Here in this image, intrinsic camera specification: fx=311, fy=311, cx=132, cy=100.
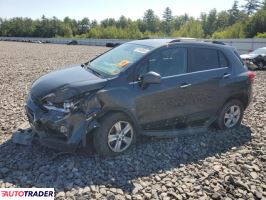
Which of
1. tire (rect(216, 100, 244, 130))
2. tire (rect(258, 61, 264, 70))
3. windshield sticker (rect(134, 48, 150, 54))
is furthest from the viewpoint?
tire (rect(258, 61, 264, 70))

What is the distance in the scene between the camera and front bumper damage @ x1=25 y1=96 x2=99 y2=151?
4.62 metres

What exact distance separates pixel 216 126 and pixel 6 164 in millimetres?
4284

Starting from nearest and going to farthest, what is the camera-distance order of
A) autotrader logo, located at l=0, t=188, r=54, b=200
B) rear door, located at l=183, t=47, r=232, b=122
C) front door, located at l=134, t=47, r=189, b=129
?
1. autotrader logo, located at l=0, t=188, r=54, b=200
2. front door, located at l=134, t=47, r=189, b=129
3. rear door, located at l=183, t=47, r=232, b=122

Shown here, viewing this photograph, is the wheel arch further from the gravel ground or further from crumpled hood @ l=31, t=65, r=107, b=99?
crumpled hood @ l=31, t=65, r=107, b=99

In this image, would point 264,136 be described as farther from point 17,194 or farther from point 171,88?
point 17,194

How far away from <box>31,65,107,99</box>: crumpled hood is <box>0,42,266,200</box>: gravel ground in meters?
1.03

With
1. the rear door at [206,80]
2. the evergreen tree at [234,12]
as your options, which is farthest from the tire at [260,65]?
the evergreen tree at [234,12]

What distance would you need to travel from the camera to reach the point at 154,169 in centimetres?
491

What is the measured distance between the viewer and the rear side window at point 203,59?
19.6 ft

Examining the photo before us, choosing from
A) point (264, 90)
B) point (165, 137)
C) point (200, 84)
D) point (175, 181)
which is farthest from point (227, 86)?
point (264, 90)

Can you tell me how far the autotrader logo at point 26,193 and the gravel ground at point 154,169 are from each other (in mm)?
133

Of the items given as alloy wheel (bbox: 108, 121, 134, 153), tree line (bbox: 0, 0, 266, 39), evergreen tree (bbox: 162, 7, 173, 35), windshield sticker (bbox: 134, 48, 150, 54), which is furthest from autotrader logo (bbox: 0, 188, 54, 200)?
evergreen tree (bbox: 162, 7, 173, 35)

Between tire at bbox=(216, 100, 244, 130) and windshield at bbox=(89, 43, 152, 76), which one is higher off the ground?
windshield at bbox=(89, 43, 152, 76)

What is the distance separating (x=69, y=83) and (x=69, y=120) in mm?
652
